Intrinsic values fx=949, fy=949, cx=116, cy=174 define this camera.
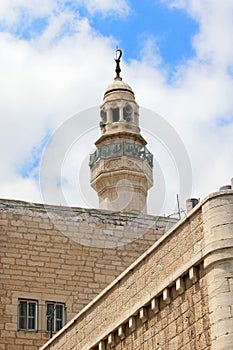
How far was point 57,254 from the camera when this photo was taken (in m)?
25.9

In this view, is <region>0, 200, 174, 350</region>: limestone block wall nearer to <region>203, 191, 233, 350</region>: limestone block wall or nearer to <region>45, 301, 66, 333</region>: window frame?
<region>45, 301, 66, 333</region>: window frame

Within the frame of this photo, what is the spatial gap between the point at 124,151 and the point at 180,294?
21200 millimetres

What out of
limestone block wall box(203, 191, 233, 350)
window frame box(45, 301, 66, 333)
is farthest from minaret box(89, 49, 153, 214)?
limestone block wall box(203, 191, 233, 350)

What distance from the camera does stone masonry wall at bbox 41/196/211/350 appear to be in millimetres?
14797

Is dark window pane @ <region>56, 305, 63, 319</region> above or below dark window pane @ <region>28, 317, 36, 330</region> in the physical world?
above

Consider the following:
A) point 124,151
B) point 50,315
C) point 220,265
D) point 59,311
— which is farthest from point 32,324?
point 124,151

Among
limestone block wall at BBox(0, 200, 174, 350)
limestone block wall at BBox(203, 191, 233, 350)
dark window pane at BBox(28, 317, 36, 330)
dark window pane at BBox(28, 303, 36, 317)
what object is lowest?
limestone block wall at BBox(203, 191, 233, 350)

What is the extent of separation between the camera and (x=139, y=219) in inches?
1080

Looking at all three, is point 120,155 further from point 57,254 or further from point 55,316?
point 55,316

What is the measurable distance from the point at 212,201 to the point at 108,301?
412 centimetres

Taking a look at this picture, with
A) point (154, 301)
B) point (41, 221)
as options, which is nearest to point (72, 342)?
point (154, 301)

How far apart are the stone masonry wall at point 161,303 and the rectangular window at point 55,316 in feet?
21.0

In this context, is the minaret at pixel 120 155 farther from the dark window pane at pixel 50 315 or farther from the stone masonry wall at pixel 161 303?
the stone masonry wall at pixel 161 303

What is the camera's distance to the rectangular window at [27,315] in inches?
973
